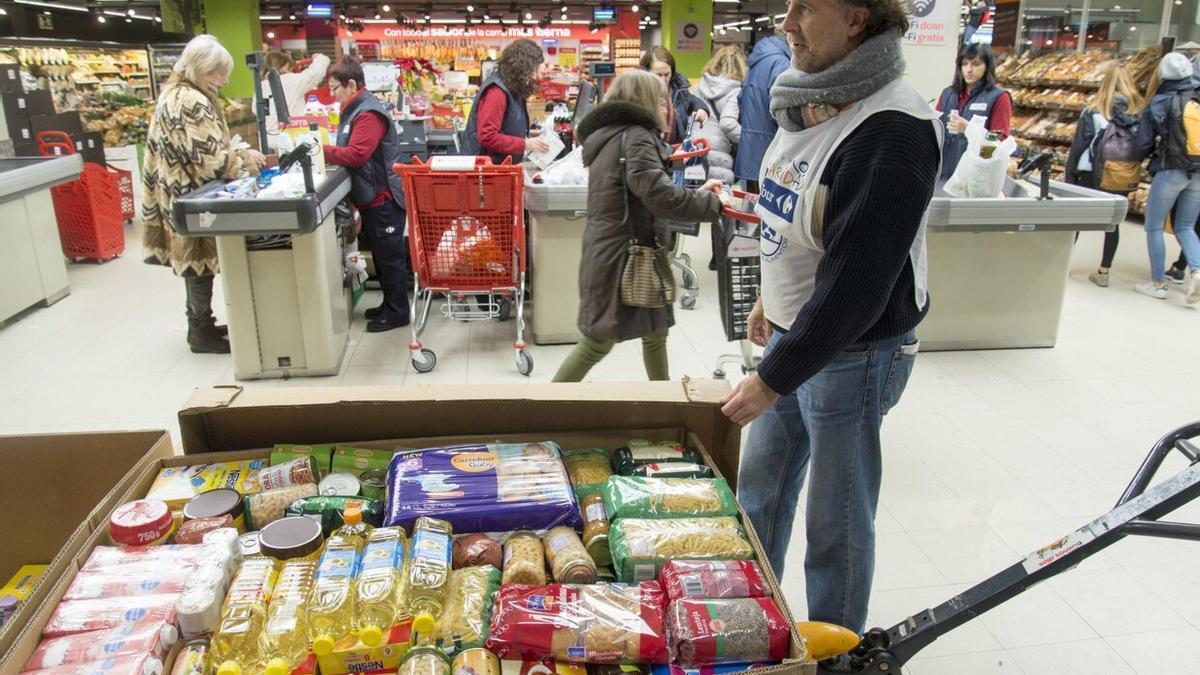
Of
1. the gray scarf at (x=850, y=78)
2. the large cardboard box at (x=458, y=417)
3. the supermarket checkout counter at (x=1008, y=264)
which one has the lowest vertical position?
the supermarket checkout counter at (x=1008, y=264)

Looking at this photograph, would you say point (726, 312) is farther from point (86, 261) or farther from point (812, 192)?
point (86, 261)

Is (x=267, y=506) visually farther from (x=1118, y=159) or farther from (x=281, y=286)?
(x=1118, y=159)

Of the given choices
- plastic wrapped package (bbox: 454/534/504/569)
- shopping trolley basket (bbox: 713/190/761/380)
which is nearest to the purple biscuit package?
plastic wrapped package (bbox: 454/534/504/569)

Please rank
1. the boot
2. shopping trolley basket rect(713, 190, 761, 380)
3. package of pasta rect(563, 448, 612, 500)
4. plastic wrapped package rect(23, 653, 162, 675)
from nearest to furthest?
plastic wrapped package rect(23, 653, 162, 675), package of pasta rect(563, 448, 612, 500), shopping trolley basket rect(713, 190, 761, 380), the boot

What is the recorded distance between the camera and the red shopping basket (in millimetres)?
6449

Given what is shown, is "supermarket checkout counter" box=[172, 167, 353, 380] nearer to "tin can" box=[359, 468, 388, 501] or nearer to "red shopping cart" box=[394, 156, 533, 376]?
"red shopping cart" box=[394, 156, 533, 376]

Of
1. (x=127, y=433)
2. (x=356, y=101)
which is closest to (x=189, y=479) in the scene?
(x=127, y=433)

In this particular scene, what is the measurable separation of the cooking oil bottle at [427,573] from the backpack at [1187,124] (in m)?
6.13

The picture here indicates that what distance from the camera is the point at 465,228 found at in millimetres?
4211

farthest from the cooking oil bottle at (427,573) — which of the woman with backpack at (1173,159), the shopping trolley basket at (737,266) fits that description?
the woman with backpack at (1173,159)

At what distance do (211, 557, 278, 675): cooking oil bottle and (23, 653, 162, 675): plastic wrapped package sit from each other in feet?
0.29

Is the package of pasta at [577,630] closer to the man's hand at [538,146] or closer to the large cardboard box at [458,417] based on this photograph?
→ the large cardboard box at [458,417]

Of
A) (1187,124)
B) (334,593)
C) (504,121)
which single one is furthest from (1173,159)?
(334,593)

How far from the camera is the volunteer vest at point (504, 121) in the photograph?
5141mm
